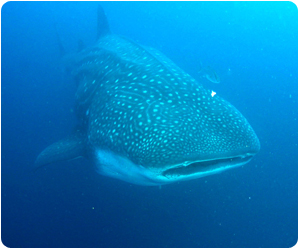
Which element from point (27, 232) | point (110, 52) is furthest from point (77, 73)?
point (27, 232)

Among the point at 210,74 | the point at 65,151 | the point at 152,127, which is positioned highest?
the point at 152,127

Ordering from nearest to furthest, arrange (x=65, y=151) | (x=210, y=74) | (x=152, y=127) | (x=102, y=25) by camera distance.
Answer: (x=152, y=127), (x=65, y=151), (x=210, y=74), (x=102, y=25)

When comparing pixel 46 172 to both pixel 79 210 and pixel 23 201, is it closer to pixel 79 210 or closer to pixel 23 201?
pixel 23 201

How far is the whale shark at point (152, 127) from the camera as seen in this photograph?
6.71ft

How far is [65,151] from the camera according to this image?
3.42m

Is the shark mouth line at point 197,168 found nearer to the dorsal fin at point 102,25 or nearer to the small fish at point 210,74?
the small fish at point 210,74

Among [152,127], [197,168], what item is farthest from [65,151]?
[197,168]

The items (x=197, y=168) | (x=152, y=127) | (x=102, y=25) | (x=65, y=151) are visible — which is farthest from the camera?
(x=102, y=25)

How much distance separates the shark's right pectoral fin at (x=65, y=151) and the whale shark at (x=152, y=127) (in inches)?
0.6

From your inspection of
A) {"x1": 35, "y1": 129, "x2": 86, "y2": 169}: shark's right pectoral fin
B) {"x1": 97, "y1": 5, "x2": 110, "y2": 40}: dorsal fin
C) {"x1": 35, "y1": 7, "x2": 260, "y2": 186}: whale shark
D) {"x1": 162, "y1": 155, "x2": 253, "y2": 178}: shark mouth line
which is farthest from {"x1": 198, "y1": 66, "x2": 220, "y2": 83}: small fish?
{"x1": 162, "y1": 155, "x2": 253, "y2": 178}: shark mouth line

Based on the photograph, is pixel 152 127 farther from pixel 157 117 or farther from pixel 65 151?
pixel 65 151

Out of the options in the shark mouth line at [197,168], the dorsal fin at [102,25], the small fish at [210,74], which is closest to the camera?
the shark mouth line at [197,168]

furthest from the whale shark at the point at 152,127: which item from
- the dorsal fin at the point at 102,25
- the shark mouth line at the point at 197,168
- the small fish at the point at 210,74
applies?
the dorsal fin at the point at 102,25

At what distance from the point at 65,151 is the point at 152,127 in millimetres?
1685
